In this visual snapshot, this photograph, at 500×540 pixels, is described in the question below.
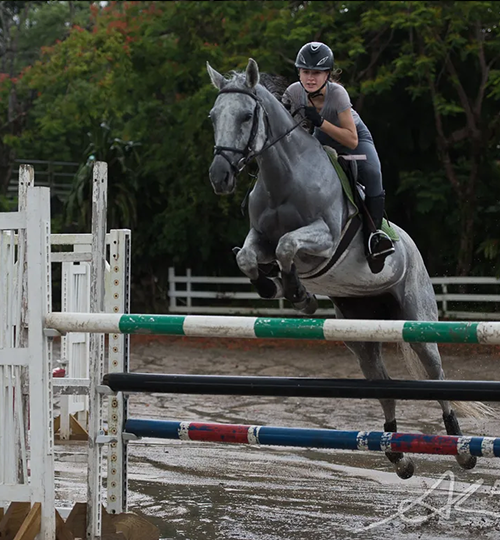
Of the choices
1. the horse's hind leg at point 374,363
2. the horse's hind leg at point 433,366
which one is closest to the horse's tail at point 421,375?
the horse's hind leg at point 433,366

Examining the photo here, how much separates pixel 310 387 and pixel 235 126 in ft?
4.27

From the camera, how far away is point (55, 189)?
82.7 ft

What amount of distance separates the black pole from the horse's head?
0.86 metres

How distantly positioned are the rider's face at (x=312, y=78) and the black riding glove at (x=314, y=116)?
0.15 meters

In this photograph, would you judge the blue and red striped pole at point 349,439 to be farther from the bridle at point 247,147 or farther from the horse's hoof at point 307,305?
the bridle at point 247,147

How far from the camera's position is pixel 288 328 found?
12.7 feet

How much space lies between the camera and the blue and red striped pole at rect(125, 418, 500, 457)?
166 inches

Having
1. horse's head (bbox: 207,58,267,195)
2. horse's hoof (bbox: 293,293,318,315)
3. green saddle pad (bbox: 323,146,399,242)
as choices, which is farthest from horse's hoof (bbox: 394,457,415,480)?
horse's head (bbox: 207,58,267,195)

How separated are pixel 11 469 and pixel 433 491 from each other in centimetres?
289

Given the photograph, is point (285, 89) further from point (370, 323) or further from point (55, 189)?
point (55, 189)

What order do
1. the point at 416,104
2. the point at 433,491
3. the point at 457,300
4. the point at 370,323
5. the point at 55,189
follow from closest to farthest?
1. the point at 370,323
2. the point at 433,491
3. the point at 457,300
4. the point at 416,104
5. the point at 55,189

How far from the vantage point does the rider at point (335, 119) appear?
5.05 m

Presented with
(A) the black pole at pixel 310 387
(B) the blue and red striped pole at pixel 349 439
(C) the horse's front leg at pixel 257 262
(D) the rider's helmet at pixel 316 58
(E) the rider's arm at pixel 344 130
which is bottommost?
(B) the blue and red striped pole at pixel 349 439

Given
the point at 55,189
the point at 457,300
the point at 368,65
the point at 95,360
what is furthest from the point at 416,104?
the point at 95,360
